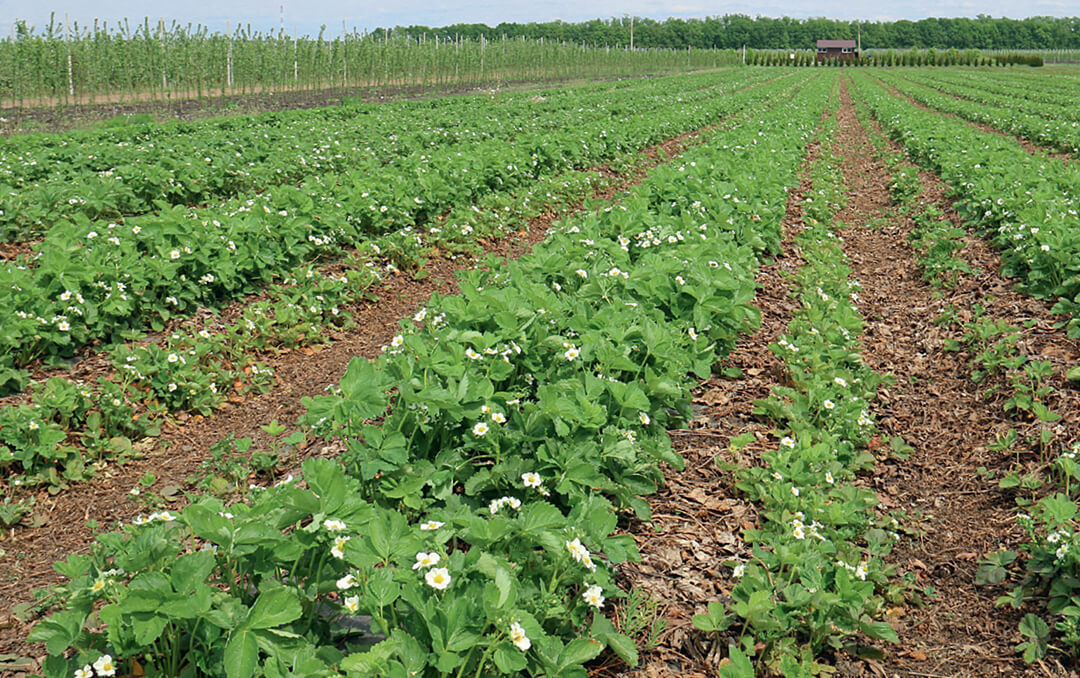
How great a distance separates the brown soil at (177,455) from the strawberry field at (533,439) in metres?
0.02

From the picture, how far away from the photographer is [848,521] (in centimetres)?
347

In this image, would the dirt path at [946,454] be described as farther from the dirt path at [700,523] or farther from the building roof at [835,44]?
the building roof at [835,44]

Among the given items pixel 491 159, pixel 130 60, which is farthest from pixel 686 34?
pixel 491 159

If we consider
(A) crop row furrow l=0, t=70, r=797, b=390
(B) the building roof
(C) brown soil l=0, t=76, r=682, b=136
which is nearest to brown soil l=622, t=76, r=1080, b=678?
(A) crop row furrow l=0, t=70, r=797, b=390

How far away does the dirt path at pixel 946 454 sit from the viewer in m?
→ 3.10

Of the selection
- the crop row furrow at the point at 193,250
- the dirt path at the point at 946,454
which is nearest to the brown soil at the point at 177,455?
the crop row furrow at the point at 193,250

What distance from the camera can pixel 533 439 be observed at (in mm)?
3254

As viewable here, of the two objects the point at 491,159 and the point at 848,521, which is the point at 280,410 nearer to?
the point at 848,521

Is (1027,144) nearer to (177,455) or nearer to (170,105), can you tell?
(177,455)

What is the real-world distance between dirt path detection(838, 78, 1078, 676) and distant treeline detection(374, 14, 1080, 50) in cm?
13892

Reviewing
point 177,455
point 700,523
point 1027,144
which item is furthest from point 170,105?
point 700,523

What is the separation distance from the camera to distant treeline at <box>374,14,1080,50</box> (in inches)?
5659

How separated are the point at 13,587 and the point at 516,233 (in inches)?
284

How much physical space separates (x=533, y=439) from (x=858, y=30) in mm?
168111
